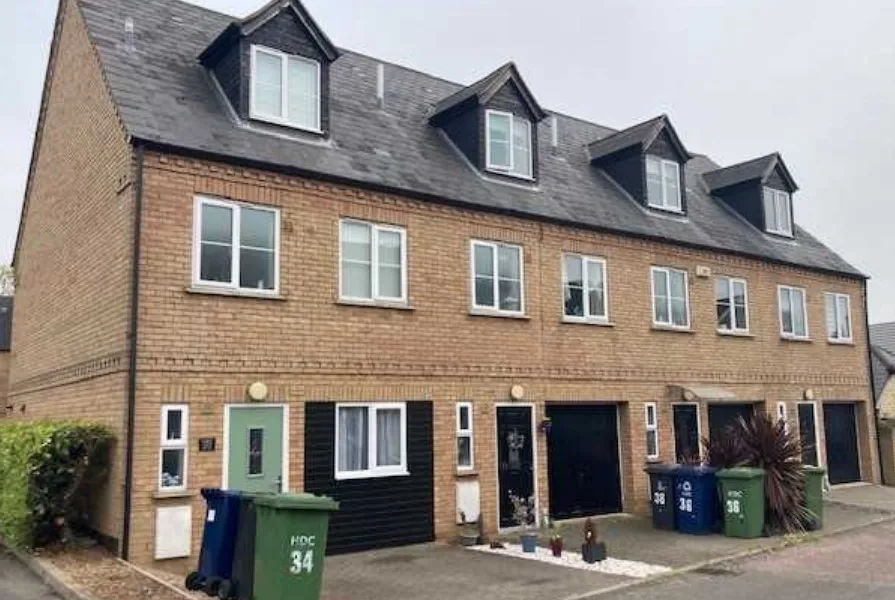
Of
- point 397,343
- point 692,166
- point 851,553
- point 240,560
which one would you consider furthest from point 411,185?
point 692,166

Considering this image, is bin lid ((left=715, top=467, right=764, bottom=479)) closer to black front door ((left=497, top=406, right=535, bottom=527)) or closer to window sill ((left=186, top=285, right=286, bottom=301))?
black front door ((left=497, top=406, right=535, bottom=527))

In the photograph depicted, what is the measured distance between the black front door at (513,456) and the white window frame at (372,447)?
2099 millimetres

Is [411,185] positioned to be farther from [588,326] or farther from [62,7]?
[62,7]

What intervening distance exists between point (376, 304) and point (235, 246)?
2.52 metres

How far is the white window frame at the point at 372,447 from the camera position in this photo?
1280 cm

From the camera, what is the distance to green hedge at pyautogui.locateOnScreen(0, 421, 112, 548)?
35.9 ft

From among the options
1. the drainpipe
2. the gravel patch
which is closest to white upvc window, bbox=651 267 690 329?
the gravel patch

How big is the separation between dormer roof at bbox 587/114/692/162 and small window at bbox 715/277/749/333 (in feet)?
10.4

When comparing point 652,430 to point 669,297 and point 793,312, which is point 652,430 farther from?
point 793,312

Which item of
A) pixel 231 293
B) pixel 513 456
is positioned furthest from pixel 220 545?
pixel 513 456

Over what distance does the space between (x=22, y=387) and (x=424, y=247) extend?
9244 mm

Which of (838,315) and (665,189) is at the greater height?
(665,189)

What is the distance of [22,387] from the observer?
17188mm

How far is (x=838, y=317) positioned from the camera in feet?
75.9
